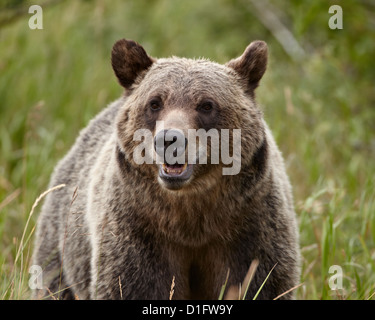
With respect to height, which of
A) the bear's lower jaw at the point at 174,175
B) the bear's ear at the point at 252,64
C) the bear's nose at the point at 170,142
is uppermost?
the bear's ear at the point at 252,64

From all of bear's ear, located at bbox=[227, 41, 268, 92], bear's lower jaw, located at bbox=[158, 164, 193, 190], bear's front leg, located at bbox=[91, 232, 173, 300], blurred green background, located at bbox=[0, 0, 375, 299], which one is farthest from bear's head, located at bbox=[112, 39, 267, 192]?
blurred green background, located at bbox=[0, 0, 375, 299]

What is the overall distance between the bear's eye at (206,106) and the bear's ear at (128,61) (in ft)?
2.10

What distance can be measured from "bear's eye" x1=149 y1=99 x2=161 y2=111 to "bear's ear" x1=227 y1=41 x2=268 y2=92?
27.9 inches

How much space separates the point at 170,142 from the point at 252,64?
3.52 feet

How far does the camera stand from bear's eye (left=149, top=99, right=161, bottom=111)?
3969 millimetres

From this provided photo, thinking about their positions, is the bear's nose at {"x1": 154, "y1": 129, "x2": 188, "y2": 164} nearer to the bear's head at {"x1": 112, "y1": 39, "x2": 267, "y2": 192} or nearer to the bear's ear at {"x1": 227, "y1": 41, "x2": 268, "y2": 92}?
the bear's head at {"x1": 112, "y1": 39, "x2": 267, "y2": 192}

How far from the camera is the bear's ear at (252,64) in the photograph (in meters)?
4.32

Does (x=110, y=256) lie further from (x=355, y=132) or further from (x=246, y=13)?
(x=246, y=13)

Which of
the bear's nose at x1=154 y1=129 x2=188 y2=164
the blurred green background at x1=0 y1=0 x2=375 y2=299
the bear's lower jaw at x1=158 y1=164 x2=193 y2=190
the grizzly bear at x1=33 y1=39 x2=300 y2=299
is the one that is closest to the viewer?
the bear's nose at x1=154 y1=129 x2=188 y2=164

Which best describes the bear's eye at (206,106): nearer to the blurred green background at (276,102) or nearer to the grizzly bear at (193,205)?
the grizzly bear at (193,205)

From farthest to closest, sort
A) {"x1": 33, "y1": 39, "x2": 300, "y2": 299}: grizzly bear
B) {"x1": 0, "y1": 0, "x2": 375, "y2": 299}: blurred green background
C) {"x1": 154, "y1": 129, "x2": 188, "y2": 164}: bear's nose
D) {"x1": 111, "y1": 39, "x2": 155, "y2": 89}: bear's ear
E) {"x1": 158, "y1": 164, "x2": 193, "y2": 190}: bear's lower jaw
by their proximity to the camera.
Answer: {"x1": 0, "y1": 0, "x2": 375, "y2": 299}: blurred green background → {"x1": 111, "y1": 39, "x2": 155, "y2": 89}: bear's ear → {"x1": 33, "y1": 39, "x2": 300, "y2": 299}: grizzly bear → {"x1": 158, "y1": 164, "x2": 193, "y2": 190}: bear's lower jaw → {"x1": 154, "y1": 129, "x2": 188, "y2": 164}: bear's nose

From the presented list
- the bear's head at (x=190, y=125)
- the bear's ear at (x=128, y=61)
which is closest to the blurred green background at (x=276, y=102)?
the bear's head at (x=190, y=125)

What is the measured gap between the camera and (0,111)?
7.48 meters

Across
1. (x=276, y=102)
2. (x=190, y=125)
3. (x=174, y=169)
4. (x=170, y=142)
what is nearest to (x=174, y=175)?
(x=174, y=169)
